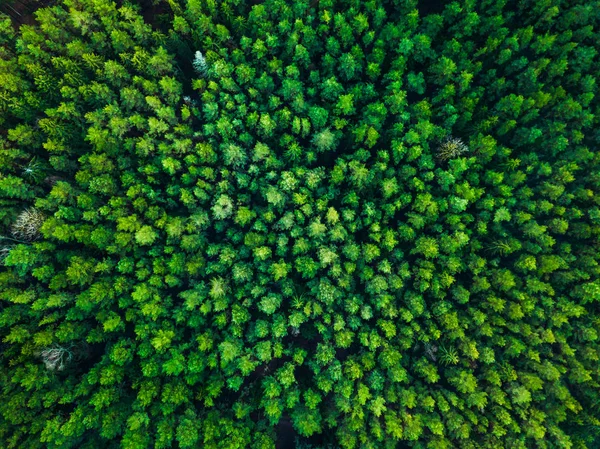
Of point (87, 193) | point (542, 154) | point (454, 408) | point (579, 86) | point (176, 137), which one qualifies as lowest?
point (454, 408)

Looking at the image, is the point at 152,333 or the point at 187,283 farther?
the point at 187,283

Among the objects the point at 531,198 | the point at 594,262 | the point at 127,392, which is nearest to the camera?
the point at 127,392

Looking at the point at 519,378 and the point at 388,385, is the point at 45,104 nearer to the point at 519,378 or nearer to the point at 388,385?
the point at 388,385

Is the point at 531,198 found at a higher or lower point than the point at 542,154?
lower

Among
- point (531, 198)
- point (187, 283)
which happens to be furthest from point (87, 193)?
point (531, 198)

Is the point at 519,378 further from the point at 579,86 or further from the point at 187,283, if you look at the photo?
the point at 187,283

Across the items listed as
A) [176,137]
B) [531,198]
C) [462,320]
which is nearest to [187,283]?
[176,137]

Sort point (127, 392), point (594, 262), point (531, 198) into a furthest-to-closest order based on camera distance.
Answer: point (531, 198), point (594, 262), point (127, 392)
